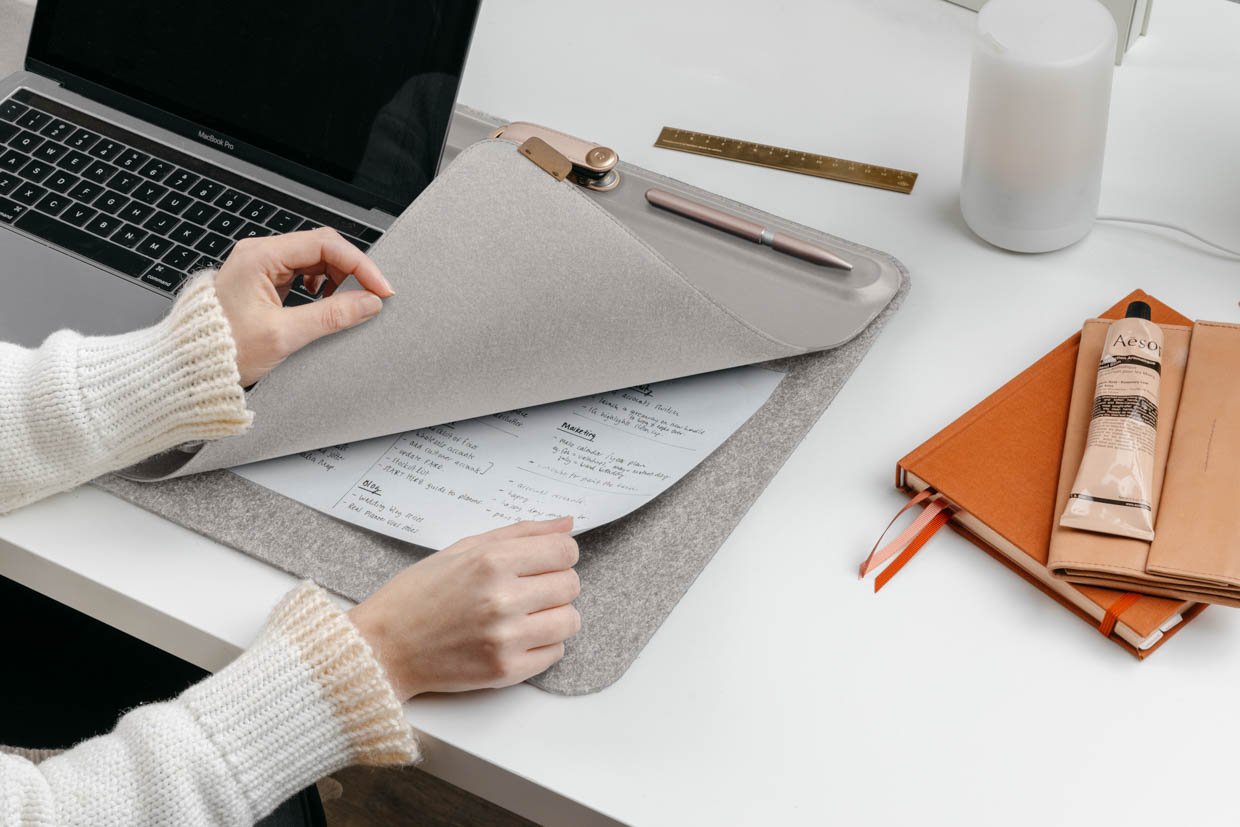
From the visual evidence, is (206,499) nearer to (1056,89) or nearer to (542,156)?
(542,156)

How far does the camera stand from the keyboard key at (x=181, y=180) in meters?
0.88

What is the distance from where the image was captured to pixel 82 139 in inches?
36.1

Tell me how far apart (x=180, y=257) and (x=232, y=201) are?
0.06 m

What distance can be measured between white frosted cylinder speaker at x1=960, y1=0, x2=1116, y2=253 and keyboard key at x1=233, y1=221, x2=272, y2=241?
485 mm

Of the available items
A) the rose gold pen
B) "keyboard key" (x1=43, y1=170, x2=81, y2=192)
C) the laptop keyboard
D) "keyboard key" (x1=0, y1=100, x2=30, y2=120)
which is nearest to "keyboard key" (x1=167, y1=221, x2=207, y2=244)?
the laptop keyboard

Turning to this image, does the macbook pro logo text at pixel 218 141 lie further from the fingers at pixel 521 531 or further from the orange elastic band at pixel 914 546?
the orange elastic band at pixel 914 546

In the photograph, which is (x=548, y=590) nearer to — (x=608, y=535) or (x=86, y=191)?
(x=608, y=535)

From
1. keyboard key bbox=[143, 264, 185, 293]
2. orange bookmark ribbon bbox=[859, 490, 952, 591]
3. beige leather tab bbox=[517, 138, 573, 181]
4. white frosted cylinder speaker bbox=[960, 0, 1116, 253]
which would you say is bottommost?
keyboard key bbox=[143, 264, 185, 293]

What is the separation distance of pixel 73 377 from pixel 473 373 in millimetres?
236

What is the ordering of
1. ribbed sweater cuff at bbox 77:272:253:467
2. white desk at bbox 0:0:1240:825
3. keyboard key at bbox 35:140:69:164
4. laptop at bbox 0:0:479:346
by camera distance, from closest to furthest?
white desk at bbox 0:0:1240:825
ribbed sweater cuff at bbox 77:272:253:467
laptop at bbox 0:0:479:346
keyboard key at bbox 35:140:69:164

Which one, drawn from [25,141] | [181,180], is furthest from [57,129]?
[181,180]

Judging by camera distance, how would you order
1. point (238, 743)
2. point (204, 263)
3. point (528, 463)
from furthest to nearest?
point (204, 263), point (528, 463), point (238, 743)

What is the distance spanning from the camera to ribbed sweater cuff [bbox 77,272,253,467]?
70cm

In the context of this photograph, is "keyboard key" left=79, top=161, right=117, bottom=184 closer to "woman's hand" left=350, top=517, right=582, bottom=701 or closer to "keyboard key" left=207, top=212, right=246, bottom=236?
"keyboard key" left=207, top=212, right=246, bottom=236
